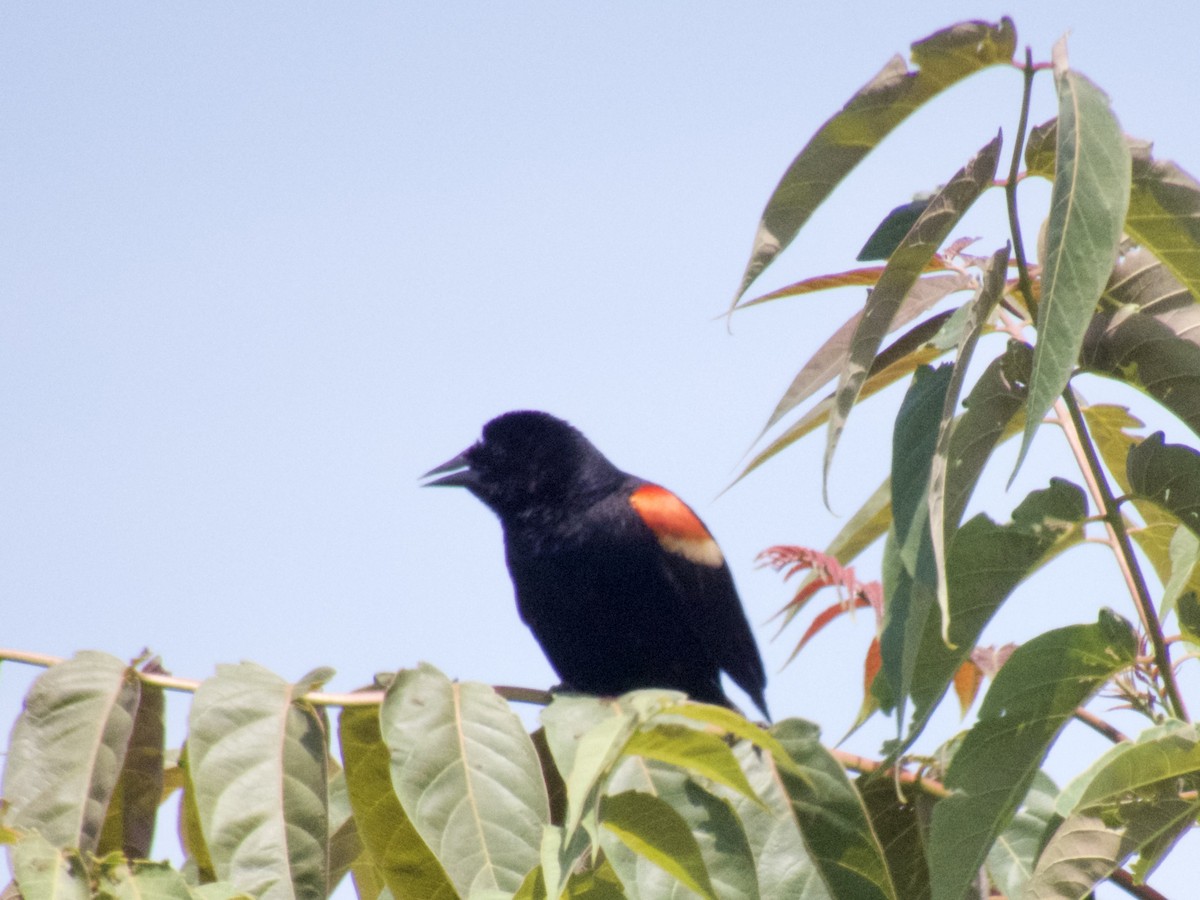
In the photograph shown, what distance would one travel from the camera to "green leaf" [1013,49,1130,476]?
124cm

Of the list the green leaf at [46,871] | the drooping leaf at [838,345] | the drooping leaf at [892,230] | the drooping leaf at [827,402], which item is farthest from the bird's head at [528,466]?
the green leaf at [46,871]

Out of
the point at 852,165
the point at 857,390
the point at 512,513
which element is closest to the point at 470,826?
the point at 857,390

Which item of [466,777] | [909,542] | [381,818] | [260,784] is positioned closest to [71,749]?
[260,784]

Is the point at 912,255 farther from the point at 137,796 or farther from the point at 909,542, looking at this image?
the point at 137,796

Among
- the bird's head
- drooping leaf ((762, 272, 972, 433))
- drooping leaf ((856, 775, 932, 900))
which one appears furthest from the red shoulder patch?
drooping leaf ((856, 775, 932, 900))

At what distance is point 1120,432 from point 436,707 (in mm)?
1270

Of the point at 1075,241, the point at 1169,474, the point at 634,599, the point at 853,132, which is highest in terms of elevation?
the point at 853,132

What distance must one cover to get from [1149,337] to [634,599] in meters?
2.31

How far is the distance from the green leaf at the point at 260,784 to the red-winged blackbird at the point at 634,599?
2119 mm

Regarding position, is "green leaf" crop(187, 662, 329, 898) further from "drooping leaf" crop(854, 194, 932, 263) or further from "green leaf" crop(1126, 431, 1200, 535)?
"green leaf" crop(1126, 431, 1200, 535)

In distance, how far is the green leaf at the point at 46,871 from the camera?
1531 mm

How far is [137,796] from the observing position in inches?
74.8

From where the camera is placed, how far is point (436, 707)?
1.76 m

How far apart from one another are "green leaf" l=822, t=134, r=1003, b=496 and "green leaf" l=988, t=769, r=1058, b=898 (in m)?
0.76
